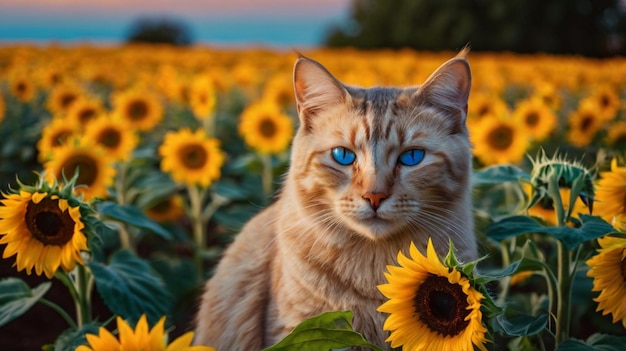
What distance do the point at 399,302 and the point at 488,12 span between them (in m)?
37.0

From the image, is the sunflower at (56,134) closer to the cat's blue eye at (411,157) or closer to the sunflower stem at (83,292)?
the sunflower stem at (83,292)

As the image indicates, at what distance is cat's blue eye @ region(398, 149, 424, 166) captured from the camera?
7.77 ft

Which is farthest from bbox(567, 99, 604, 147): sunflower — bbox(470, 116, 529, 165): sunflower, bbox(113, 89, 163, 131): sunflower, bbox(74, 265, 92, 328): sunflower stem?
bbox(74, 265, 92, 328): sunflower stem

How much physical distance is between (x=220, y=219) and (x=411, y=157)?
2458 mm

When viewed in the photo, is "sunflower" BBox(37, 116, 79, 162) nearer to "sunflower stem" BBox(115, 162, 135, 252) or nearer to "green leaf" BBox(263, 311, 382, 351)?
"sunflower stem" BBox(115, 162, 135, 252)

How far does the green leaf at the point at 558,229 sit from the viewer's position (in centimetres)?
225

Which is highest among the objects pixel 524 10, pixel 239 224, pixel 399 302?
pixel 399 302

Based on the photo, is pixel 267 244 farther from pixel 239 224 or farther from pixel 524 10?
pixel 524 10

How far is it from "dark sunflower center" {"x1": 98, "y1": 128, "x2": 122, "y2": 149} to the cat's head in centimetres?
203

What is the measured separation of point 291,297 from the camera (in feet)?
7.98

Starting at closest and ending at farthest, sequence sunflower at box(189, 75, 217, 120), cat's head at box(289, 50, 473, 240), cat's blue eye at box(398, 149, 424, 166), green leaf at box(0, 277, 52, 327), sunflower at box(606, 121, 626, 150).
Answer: cat's head at box(289, 50, 473, 240) → cat's blue eye at box(398, 149, 424, 166) → green leaf at box(0, 277, 52, 327) → sunflower at box(606, 121, 626, 150) → sunflower at box(189, 75, 217, 120)

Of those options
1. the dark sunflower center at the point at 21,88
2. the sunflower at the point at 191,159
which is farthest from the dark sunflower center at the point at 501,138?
the dark sunflower center at the point at 21,88

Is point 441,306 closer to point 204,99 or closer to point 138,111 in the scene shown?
point 138,111

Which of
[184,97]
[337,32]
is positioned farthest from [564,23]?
[184,97]
